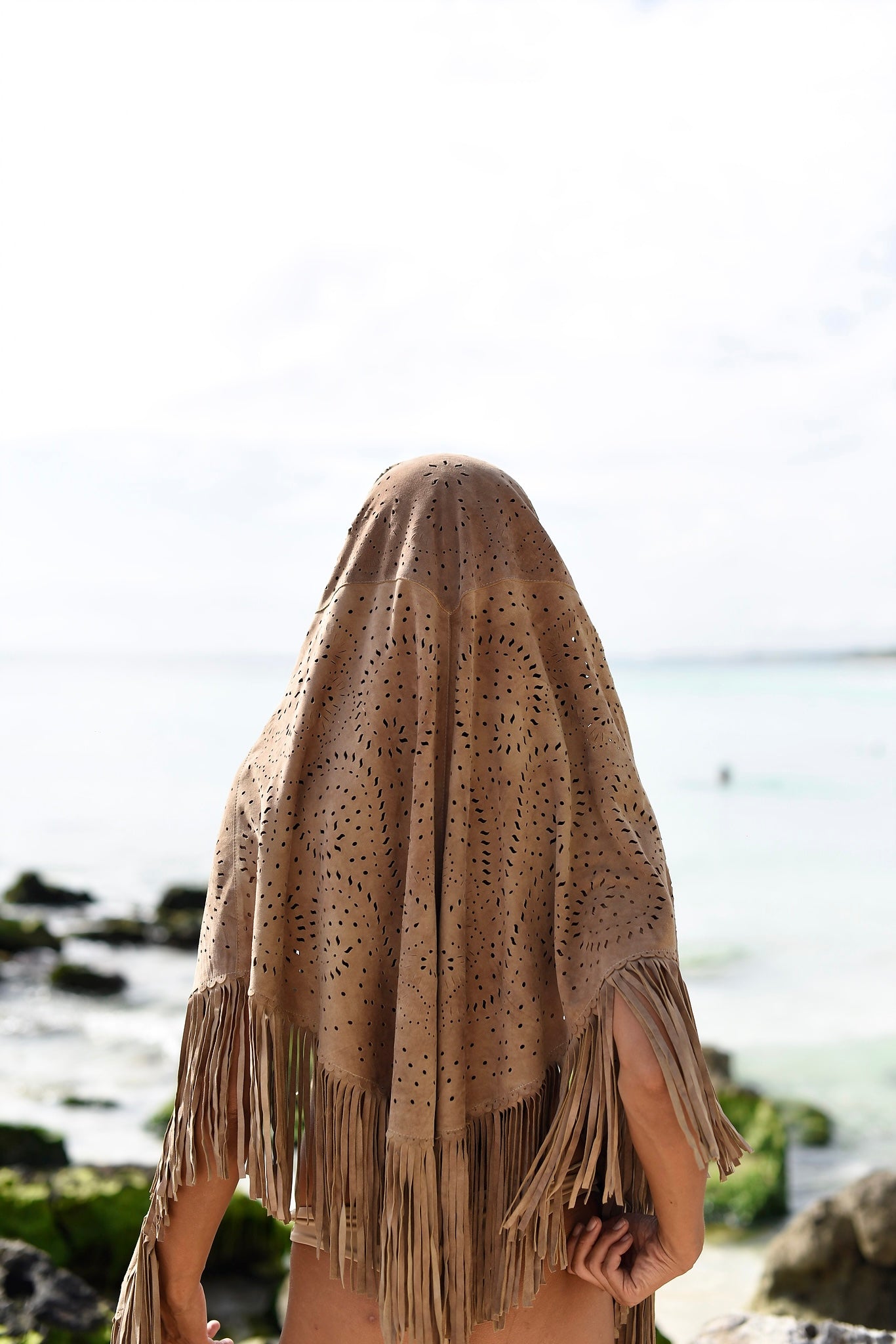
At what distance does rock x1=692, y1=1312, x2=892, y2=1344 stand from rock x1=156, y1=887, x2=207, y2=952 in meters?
11.7

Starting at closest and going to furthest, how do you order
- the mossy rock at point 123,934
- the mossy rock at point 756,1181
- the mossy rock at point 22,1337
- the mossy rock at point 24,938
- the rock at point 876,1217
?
the mossy rock at point 22,1337 → the rock at point 876,1217 → the mossy rock at point 756,1181 → the mossy rock at point 24,938 → the mossy rock at point 123,934

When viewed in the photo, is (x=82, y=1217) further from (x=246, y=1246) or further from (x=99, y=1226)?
(x=246, y=1246)

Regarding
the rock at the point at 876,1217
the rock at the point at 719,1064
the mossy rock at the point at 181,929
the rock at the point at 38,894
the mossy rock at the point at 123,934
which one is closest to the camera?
the rock at the point at 876,1217

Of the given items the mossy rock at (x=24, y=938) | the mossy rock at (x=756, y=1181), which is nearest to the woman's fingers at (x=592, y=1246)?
the mossy rock at (x=756, y=1181)

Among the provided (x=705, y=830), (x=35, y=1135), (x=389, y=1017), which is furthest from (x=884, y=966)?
(x=389, y=1017)

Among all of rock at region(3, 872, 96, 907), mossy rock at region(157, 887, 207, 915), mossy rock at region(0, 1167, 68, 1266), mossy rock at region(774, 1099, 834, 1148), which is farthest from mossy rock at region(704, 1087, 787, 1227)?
rock at region(3, 872, 96, 907)

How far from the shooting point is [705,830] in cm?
3322

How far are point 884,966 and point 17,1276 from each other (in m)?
18.4

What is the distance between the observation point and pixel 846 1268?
5.07 m

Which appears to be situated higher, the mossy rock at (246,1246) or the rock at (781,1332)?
the rock at (781,1332)

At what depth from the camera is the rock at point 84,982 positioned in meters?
12.9

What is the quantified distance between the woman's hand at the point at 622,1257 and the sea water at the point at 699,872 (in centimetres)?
532

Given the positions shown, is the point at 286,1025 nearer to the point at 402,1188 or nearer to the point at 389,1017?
the point at 389,1017

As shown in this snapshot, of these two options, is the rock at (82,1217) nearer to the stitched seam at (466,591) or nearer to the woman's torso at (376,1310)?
the woman's torso at (376,1310)
